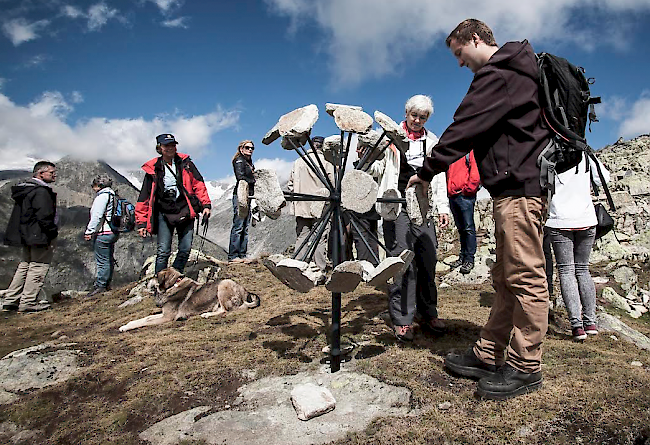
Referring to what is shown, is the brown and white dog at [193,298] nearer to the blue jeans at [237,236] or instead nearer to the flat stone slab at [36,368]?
the flat stone slab at [36,368]

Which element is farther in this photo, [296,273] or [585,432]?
[296,273]

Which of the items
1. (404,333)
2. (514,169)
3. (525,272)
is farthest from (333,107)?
(404,333)

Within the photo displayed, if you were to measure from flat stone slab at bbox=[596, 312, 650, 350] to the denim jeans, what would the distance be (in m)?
0.40

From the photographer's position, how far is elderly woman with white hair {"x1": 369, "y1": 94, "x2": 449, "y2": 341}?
380cm

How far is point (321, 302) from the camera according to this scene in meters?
5.70

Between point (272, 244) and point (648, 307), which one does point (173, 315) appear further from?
point (272, 244)

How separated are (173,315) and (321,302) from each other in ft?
7.26

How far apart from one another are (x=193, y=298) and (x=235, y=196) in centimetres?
319

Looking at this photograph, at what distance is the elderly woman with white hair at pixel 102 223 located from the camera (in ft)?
24.1

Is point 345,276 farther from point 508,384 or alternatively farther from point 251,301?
point 251,301

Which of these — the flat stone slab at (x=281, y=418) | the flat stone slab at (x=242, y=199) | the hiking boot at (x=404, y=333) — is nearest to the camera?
the flat stone slab at (x=281, y=418)

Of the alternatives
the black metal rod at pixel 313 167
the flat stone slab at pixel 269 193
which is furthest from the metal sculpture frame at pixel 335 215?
the flat stone slab at pixel 269 193

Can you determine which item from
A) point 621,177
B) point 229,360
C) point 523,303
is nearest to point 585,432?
point 523,303

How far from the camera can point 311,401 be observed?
8.39ft
